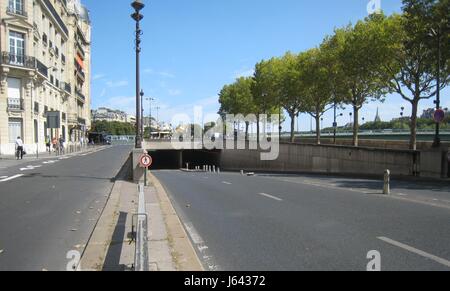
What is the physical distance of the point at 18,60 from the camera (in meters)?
45.1

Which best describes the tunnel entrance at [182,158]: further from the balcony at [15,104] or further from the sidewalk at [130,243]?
the sidewalk at [130,243]

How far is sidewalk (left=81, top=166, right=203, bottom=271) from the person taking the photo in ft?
21.5

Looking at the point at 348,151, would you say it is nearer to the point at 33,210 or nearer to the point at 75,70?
the point at 33,210

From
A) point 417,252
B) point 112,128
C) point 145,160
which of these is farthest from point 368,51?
point 112,128

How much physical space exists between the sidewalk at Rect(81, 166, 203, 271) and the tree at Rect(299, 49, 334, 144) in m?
39.5

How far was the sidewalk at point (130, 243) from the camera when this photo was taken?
21.5 feet

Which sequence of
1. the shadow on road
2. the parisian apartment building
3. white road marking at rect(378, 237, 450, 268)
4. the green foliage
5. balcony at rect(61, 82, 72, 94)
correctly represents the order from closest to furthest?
the shadow on road → white road marking at rect(378, 237, 450, 268) → the parisian apartment building → balcony at rect(61, 82, 72, 94) → the green foliage

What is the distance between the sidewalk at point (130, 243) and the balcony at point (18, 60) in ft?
119

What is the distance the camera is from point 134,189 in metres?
15.7

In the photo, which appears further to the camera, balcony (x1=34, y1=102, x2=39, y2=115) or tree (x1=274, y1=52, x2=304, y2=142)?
tree (x1=274, y1=52, x2=304, y2=142)

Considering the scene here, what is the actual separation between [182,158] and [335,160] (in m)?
42.3

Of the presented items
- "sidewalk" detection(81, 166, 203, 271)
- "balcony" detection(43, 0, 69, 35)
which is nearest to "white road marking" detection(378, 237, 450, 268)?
"sidewalk" detection(81, 166, 203, 271)

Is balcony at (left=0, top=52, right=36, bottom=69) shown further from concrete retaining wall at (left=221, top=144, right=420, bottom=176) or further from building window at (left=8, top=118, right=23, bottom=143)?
concrete retaining wall at (left=221, top=144, right=420, bottom=176)
